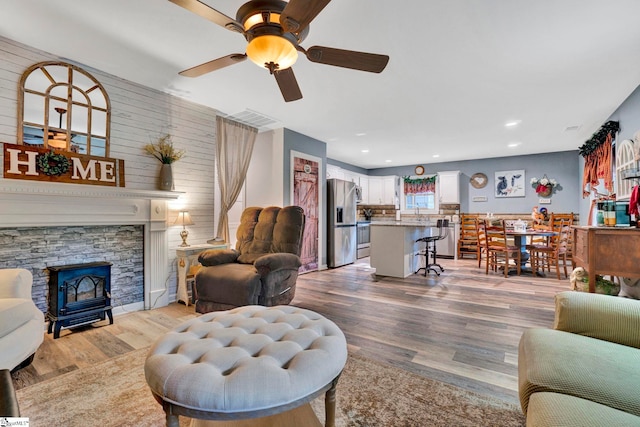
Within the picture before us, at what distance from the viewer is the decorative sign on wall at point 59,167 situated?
250 cm

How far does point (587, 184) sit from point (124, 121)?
7596 mm

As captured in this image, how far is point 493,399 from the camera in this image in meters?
1.65

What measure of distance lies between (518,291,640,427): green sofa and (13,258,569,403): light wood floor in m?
0.59

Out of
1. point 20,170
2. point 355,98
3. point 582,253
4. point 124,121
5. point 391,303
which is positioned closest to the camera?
point 20,170

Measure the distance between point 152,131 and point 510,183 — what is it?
755 centimetres

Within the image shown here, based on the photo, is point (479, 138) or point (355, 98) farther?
point (479, 138)

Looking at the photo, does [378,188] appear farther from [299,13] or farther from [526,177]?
[299,13]

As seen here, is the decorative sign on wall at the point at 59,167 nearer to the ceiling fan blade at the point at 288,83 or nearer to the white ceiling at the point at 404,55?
the white ceiling at the point at 404,55

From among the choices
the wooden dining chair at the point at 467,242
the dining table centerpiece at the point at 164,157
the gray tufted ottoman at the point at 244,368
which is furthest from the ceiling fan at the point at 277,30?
the wooden dining chair at the point at 467,242

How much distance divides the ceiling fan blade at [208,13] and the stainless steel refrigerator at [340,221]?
4331 mm

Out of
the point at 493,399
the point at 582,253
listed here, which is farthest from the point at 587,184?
the point at 493,399

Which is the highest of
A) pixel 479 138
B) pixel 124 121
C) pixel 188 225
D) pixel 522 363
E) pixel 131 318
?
pixel 479 138

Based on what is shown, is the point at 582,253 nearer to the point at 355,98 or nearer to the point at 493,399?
the point at 493,399

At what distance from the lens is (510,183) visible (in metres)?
7.14
